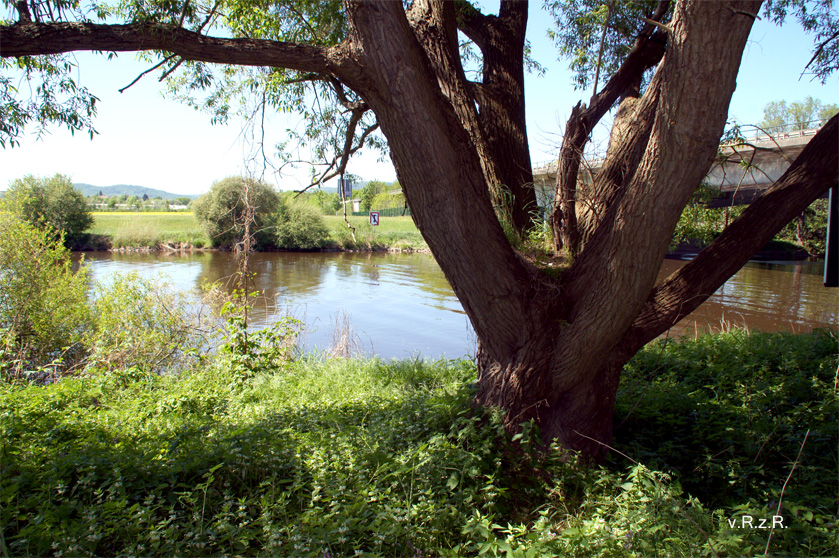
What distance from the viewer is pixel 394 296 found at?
60.8 ft

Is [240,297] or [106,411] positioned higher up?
[240,297]

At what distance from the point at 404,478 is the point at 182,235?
35109 millimetres

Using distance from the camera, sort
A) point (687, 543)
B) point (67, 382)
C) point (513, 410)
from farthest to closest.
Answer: point (67, 382) → point (513, 410) → point (687, 543)

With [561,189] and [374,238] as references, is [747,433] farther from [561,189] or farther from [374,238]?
[374,238]

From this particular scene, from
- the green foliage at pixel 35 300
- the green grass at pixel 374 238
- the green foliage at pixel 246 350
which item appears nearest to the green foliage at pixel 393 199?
the green foliage at pixel 246 350

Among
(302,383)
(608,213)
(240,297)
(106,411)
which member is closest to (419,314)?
(240,297)

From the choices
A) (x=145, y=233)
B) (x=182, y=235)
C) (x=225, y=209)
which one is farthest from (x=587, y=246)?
(x=182, y=235)

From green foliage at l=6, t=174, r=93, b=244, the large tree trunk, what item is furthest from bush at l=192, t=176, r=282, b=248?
the large tree trunk

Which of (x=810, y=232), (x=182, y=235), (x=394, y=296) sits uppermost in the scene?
(x=810, y=232)

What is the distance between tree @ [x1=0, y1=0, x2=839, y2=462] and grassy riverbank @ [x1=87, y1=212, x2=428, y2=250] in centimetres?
2586

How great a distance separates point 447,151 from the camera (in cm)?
307

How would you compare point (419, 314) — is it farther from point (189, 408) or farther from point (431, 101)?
point (431, 101)

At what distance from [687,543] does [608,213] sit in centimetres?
183

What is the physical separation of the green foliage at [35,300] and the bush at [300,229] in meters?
23.6
